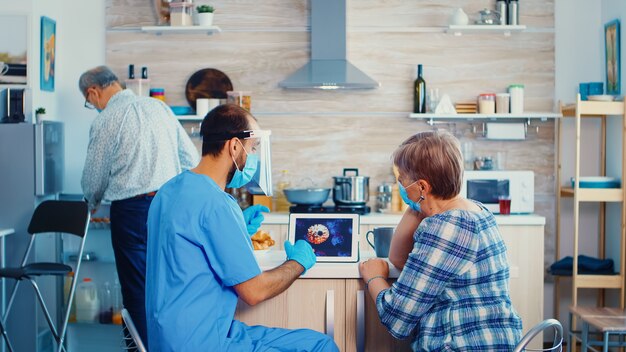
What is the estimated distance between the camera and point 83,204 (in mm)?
4484

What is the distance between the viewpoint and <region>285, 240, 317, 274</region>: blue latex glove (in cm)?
246

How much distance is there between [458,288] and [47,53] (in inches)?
150

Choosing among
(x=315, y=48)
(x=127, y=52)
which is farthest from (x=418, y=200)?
(x=127, y=52)

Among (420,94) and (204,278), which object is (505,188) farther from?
(204,278)

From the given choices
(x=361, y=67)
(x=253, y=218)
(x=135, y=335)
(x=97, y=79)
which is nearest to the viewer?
(x=135, y=335)

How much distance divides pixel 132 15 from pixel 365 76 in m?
1.67

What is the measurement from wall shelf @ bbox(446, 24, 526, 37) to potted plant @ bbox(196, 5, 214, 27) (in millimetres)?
1572

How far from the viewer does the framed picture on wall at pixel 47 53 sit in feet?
16.8

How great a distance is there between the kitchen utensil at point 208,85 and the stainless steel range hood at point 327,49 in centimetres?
44

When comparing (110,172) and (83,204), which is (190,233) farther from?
(83,204)

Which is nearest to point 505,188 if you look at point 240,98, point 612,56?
point 612,56

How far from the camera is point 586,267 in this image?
495 centimetres

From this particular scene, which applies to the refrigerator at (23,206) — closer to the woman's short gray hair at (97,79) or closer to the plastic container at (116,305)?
the plastic container at (116,305)

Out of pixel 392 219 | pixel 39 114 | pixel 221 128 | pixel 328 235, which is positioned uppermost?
pixel 39 114
